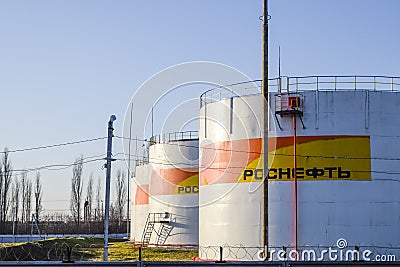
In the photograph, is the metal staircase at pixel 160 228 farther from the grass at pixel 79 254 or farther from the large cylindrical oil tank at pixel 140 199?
the large cylindrical oil tank at pixel 140 199

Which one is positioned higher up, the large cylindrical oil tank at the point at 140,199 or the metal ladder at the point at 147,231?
the large cylindrical oil tank at the point at 140,199

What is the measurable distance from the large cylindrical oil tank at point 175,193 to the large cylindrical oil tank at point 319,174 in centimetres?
1607

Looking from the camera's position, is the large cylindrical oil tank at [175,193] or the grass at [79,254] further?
the large cylindrical oil tank at [175,193]

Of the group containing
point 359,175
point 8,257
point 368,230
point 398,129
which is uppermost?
point 398,129

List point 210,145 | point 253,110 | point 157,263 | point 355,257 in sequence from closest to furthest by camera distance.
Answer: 1. point 157,263
2. point 355,257
3. point 253,110
4. point 210,145

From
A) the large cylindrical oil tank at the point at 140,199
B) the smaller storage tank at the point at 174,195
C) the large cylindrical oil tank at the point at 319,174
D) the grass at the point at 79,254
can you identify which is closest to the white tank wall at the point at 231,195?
the large cylindrical oil tank at the point at 319,174

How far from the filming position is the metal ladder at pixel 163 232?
45.1 meters

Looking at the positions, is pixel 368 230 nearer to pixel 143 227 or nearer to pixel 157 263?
pixel 157 263

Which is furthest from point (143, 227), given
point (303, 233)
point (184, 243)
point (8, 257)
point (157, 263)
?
point (157, 263)

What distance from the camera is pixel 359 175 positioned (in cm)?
2542

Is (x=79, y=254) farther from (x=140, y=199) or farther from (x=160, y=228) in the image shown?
(x=140, y=199)

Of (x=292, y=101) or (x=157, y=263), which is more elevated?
(x=292, y=101)

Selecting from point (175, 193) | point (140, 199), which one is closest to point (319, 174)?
point (175, 193)

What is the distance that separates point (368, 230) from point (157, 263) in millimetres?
14700
